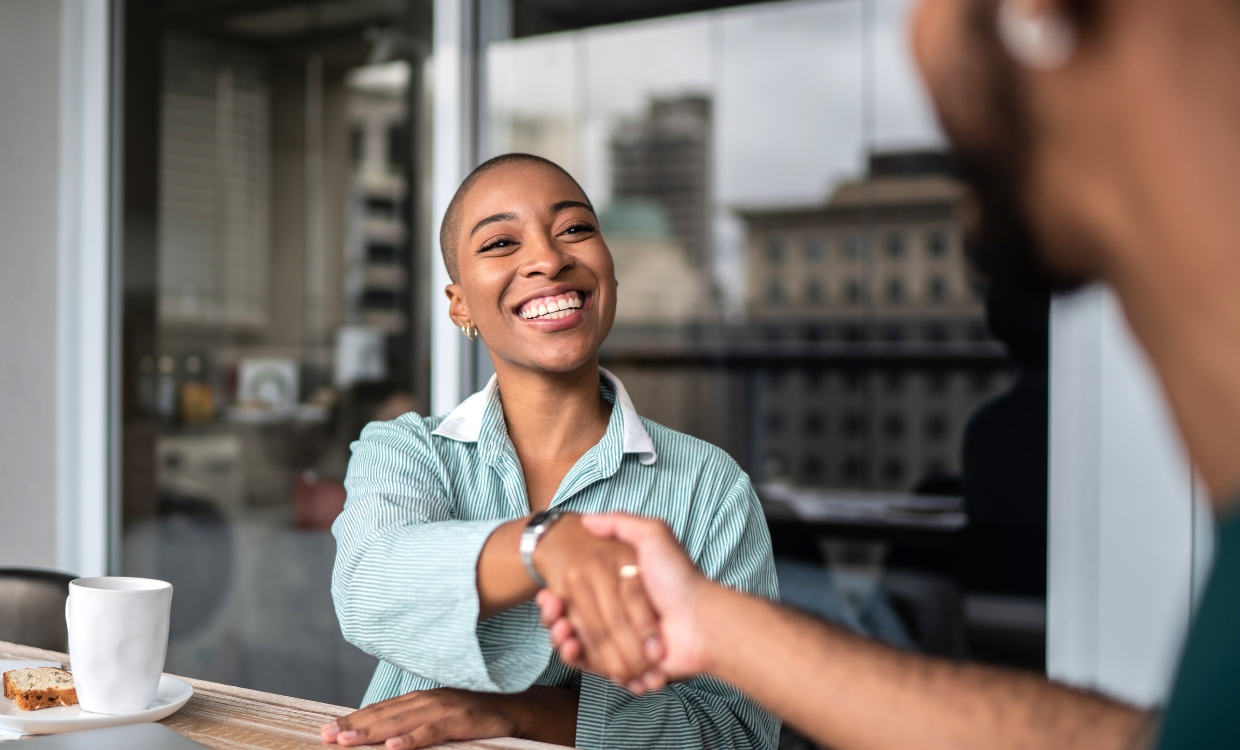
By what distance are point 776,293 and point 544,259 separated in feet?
21.5

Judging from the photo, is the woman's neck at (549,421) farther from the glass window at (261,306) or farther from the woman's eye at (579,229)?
the glass window at (261,306)

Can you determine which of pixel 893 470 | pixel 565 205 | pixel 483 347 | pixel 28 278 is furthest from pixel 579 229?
pixel 893 470

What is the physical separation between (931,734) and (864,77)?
668 centimetres

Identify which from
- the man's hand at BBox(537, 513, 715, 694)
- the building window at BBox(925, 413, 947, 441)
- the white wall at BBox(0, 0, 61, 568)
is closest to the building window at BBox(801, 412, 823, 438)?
the building window at BBox(925, 413, 947, 441)

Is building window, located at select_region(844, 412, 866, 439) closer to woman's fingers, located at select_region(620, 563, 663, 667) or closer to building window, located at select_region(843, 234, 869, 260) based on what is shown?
building window, located at select_region(843, 234, 869, 260)

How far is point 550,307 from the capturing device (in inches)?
52.8

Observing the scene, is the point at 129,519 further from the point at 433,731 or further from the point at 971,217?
the point at 971,217

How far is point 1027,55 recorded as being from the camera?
1.52 feet

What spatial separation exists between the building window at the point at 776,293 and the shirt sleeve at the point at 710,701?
21.0ft

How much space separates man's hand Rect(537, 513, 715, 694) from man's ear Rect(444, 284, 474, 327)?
62 centimetres

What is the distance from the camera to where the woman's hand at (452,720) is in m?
1.00

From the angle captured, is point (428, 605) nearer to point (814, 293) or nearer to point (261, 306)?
point (261, 306)

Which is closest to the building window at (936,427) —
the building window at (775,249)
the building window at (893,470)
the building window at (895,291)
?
the building window at (893,470)

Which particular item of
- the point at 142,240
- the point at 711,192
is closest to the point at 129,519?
the point at 142,240
